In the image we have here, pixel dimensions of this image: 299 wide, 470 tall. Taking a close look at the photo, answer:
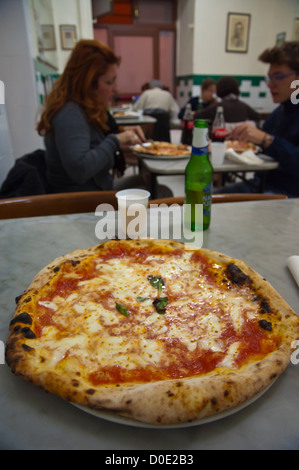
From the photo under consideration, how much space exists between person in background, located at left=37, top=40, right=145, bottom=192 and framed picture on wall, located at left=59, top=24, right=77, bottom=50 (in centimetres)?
551

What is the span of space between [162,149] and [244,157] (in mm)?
695

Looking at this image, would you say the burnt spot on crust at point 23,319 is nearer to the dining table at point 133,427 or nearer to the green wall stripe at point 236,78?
the dining table at point 133,427

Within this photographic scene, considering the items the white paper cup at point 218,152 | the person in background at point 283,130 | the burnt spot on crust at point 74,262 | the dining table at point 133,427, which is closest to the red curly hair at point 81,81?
the white paper cup at point 218,152

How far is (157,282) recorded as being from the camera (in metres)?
0.84

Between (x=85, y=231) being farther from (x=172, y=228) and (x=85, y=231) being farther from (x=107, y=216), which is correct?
(x=172, y=228)

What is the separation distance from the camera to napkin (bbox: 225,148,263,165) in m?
2.28

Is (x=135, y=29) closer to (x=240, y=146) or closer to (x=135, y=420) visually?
(x=240, y=146)

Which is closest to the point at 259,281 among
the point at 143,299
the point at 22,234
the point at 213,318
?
the point at 213,318

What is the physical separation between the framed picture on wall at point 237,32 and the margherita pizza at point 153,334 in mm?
7750

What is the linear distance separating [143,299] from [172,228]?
1.56ft

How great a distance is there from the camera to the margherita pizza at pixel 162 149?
2.45 metres

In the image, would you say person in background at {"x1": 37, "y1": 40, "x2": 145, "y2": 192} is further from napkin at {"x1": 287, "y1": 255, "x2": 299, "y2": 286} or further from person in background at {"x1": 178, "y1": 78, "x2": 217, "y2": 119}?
person in background at {"x1": 178, "y1": 78, "x2": 217, "y2": 119}

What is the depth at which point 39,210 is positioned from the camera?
58.5 inches

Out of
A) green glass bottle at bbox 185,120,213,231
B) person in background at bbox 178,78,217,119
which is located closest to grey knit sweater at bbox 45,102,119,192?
green glass bottle at bbox 185,120,213,231
